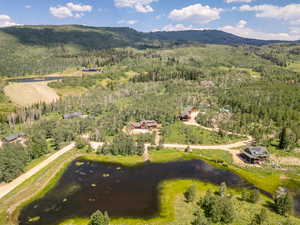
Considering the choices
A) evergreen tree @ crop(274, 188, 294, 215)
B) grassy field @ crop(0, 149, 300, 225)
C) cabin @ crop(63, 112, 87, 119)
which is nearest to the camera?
grassy field @ crop(0, 149, 300, 225)

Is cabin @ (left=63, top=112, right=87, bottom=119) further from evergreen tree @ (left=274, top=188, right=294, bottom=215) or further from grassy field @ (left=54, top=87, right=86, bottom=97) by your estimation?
evergreen tree @ (left=274, top=188, right=294, bottom=215)

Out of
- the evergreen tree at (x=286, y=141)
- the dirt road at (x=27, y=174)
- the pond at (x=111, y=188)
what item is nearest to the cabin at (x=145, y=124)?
the pond at (x=111, y=188)

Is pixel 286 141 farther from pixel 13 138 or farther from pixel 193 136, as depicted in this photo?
pixel 13 138

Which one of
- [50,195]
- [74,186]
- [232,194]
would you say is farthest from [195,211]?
[50,195]

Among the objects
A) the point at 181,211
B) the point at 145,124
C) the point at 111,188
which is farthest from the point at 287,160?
the point at 111,188

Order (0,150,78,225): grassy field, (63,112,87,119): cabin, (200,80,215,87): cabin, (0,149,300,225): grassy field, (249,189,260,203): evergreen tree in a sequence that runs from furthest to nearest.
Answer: (200,80,215,87): cabin → (63,112,87,119): cabin → (249,189,260,203): evergreen tree → (0,150,78,225): grassy field → (0,149,300,225): grassy field

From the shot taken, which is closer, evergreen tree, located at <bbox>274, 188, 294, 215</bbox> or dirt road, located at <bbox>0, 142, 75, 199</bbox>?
evergreen tree, located at <bbox>274, 188, 294, 215</bbox>

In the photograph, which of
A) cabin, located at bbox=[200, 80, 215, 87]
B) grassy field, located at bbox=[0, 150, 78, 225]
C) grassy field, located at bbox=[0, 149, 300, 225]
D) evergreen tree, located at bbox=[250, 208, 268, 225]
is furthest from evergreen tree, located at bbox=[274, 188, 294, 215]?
cabin, located at bbox=[200, 80, 215, 87]
